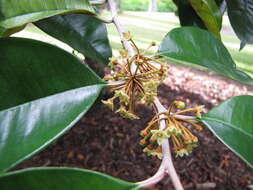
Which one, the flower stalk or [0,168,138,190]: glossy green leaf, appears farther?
the flower stalk

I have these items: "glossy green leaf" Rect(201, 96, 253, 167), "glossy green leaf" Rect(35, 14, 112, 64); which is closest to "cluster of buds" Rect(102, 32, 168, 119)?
"glossy green leaf" Rect(201, 96, 253, 167)

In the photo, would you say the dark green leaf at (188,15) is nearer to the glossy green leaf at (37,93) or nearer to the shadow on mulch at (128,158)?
the glossy green leaf at (37,93)

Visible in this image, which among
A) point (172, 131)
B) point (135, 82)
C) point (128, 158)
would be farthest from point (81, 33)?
point (128, 158)

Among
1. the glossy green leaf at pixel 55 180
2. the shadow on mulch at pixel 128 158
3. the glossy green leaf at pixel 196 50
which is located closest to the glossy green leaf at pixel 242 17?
the glossy green leaf at pixel 196 50

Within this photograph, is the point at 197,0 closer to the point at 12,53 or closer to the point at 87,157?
the point at 12,53

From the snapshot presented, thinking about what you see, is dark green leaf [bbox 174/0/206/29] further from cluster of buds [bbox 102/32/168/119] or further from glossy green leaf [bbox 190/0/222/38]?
cluster of buds [bbox 102/32/168/119]

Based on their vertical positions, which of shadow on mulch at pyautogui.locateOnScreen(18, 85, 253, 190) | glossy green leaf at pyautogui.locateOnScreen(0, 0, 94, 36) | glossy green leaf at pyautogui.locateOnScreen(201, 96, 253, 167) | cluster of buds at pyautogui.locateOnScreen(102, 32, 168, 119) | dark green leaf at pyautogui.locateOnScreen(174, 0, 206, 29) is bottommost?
shadow on mulch at pyautogui.locateOnScreen(18, 85, 253, 190)

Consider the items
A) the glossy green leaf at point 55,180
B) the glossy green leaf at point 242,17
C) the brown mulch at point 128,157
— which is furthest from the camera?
the brown mulch at point 128,157
